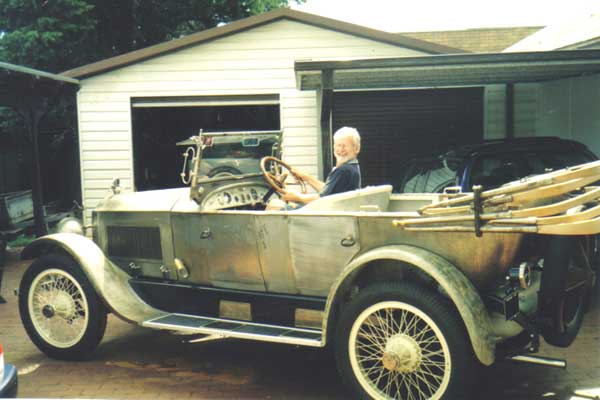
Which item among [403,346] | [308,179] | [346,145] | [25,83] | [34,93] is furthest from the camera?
[34,93]

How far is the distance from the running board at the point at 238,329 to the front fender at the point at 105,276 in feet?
0.76

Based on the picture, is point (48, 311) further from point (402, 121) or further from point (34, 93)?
point (402, 121)

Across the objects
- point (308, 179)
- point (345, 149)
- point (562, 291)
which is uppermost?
point (345, 149)

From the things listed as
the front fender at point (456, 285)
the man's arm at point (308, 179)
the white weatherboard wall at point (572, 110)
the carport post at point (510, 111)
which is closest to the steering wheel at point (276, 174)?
the man's arm at point (308, 179)

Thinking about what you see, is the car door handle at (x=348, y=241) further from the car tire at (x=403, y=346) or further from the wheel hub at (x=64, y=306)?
the wheel hub at (x=64, y=306)

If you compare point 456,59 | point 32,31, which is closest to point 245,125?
point 32,31

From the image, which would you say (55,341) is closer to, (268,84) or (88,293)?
(88,293)

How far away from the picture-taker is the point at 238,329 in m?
4.55

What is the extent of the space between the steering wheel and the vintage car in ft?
0.18

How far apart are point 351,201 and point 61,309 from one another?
2.43 metres

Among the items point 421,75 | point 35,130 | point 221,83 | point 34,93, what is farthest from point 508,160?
point 35,130

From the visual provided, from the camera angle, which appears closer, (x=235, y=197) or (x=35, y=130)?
(x=235, y=197)

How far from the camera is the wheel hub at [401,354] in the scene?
3.85 metres

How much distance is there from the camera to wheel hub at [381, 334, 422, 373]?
12.6 feet
